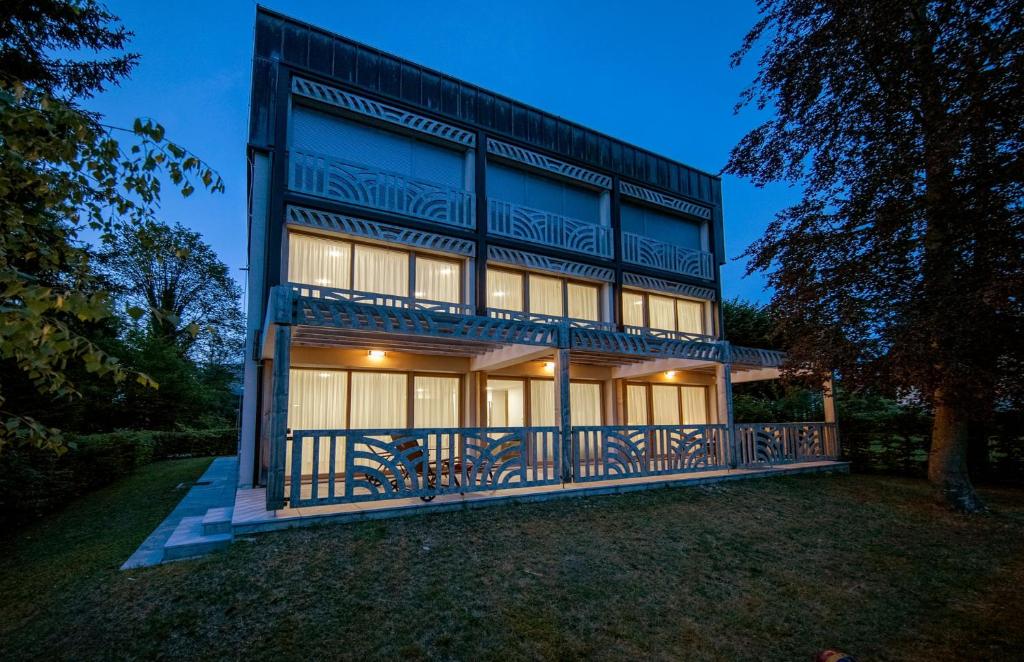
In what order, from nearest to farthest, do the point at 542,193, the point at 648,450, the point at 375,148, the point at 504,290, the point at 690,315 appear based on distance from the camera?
the point at 648,450 < the point at 375,148 < the point at 504,290 < the point at 542,193 < the point at 690,315

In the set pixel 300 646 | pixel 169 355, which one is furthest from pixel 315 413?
pixel 169 355

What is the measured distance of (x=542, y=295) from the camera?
1280cm

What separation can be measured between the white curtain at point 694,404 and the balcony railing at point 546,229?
192 inches

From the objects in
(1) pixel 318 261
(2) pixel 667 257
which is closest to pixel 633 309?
(2) pixel 667 257

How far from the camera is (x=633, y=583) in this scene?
4.95 metres

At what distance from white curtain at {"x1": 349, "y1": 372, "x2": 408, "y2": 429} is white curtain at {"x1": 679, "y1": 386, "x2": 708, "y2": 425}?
8485mm

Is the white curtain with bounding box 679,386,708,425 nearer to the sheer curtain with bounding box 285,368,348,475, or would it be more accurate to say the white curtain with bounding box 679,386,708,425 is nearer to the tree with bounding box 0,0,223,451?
the sheer curtain with bounding box 285,368,348,475

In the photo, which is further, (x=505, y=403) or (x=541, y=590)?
(x=505, y=403)

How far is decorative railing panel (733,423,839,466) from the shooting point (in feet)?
36.3

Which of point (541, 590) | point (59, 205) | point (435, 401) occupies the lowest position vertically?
point (541, 590)

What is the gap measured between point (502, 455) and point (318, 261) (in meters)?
5.43

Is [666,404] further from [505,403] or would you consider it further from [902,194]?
[902,194]

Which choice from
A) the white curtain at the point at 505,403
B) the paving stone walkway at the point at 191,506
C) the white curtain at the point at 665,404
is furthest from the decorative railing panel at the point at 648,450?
the paving stone walkway at the point at 191,506

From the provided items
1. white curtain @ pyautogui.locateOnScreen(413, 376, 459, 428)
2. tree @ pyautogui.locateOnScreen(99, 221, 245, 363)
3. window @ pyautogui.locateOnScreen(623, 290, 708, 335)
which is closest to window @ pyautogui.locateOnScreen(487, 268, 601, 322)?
window @ pyautogui.locateOnScreen(623, 290, 708, 335)
